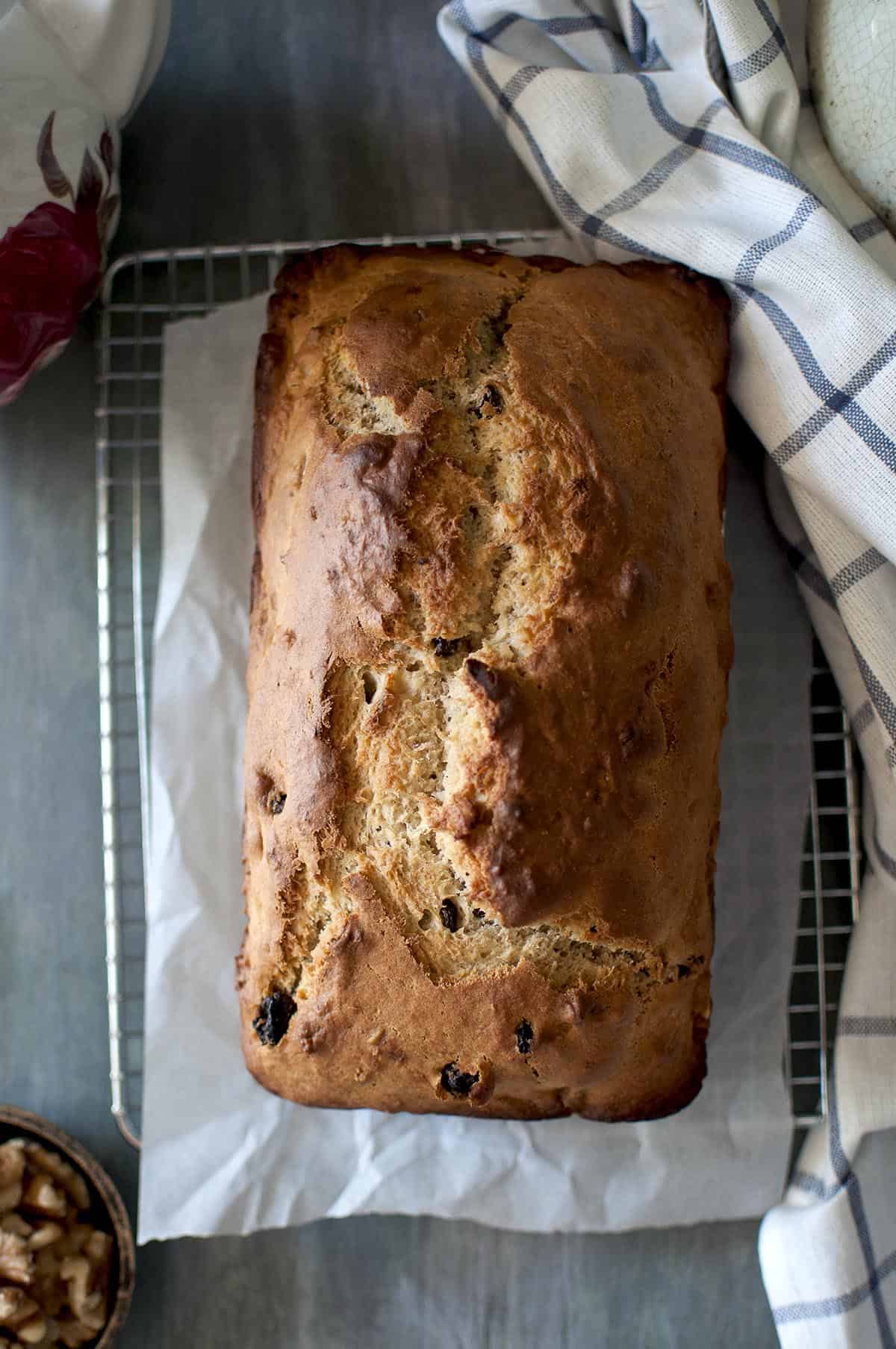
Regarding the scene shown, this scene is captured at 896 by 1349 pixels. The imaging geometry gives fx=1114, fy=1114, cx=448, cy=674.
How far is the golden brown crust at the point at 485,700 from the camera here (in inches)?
57.2

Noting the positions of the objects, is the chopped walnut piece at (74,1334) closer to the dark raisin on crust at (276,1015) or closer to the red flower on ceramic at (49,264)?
the dark raisin on crust at (276,1015)

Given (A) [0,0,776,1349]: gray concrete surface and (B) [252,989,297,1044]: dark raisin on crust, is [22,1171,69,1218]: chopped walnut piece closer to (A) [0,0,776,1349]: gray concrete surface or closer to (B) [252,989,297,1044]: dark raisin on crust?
(A) [0,0,776,1349]: gray concrete surface

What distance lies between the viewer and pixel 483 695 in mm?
1422

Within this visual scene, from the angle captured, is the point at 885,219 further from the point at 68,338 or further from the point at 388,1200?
the point at 388,1200

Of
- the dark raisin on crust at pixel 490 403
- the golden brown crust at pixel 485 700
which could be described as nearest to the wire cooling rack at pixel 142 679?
the golden brown crust at pixel 485 700

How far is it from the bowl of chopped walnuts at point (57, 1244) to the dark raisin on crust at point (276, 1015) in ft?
1.66

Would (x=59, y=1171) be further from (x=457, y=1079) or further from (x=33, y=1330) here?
(x=457, y=1079)

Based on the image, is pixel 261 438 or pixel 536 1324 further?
pixel 536 1324

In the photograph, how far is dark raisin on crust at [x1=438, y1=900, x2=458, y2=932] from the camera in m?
1.49

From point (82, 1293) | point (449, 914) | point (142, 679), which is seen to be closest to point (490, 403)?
point (449, 914)

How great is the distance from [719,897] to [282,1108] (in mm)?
830

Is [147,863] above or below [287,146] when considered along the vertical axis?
below

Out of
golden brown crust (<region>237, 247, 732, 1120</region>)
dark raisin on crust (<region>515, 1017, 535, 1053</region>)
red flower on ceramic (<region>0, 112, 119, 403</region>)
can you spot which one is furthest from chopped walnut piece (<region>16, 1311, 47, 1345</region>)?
red flower on ceramic (<region>0, 112, 119, 403</region>)

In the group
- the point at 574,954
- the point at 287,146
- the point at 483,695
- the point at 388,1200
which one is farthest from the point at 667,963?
the point at 287,146
